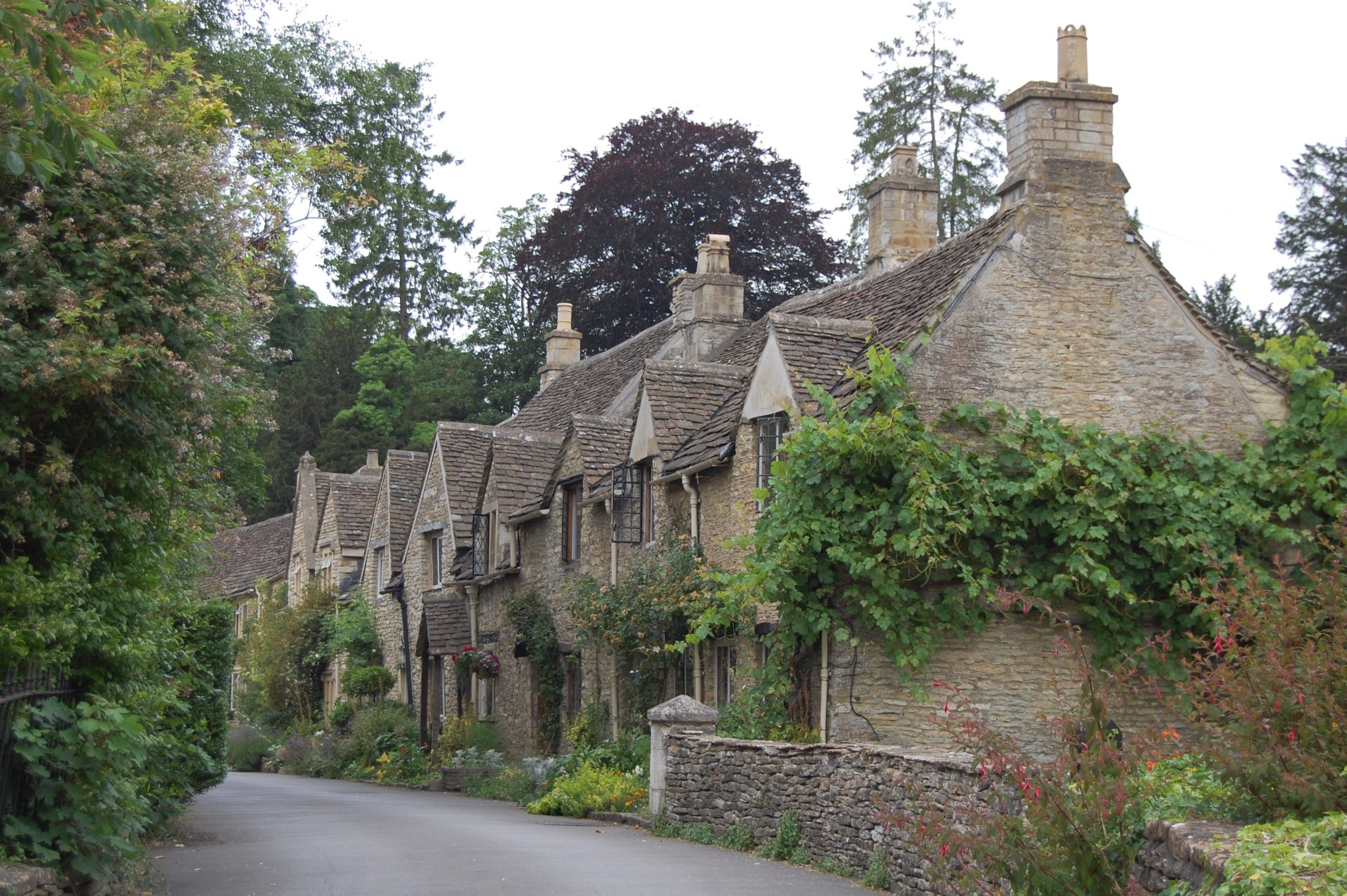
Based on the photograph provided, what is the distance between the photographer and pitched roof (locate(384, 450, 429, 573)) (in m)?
40.4

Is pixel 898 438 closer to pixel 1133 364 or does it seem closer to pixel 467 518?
pixel 1133 364

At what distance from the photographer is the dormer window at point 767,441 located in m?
20.7

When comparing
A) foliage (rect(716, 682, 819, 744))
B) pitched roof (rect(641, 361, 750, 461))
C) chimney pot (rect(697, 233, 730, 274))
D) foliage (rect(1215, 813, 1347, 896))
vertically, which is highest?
chimney pot (rect(697, 233, 730, 274))

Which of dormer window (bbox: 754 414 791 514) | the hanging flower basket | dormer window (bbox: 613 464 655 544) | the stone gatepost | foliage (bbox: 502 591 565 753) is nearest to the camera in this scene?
the stone gatepost

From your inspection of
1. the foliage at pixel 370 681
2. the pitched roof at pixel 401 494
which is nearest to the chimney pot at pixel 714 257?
the pitched roof at pixel 401 494

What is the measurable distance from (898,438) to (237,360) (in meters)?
7.96

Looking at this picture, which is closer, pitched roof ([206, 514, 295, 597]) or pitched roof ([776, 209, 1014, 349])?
pitched roof ([776, 209, 1014, 349])

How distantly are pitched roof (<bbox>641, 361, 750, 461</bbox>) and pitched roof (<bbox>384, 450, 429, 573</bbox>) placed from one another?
15120 mm

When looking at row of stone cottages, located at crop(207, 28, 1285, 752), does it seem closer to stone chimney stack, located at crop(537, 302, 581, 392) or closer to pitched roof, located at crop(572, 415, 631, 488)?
pitched roof, located at crop(572, 415, 631, 488)

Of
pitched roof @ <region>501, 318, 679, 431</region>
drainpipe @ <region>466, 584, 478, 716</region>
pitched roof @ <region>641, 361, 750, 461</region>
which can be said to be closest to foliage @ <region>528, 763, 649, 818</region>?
pitched roof @ <region>641, 361, 750, 461</region>

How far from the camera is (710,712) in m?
18.2

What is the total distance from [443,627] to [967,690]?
17963mm

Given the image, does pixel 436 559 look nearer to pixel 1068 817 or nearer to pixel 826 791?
pixel 826 791

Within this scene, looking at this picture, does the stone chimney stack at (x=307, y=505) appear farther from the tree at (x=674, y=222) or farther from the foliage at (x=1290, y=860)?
the foliage at (x=1290, y=860)
